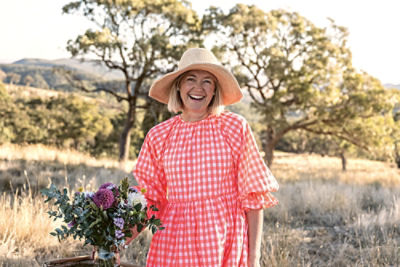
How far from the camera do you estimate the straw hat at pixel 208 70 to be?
2.01 m

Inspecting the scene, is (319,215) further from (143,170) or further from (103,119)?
(103,119)

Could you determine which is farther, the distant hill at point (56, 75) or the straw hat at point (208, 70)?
the distant hill at point (56, 75)

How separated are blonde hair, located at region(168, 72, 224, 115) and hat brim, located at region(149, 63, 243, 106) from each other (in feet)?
0.10

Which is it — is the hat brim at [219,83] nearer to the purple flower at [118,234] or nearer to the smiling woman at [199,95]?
the smiling woman at [199,95]

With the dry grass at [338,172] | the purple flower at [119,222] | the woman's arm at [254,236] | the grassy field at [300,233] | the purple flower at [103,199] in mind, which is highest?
the purple flower at [103,199]

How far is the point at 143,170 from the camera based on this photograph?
6.99 feet

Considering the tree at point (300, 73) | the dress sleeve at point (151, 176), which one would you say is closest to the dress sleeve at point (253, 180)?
the dress sleeve at point (151, 176)

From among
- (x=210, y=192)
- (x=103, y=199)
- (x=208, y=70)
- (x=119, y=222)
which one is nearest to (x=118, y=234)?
(x=119, y=222)

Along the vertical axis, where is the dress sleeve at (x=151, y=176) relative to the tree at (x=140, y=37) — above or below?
below

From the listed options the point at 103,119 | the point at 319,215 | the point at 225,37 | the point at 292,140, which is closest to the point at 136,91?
the point at 225,37

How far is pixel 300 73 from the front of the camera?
17531 millimetres

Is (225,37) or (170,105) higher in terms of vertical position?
(225,37)

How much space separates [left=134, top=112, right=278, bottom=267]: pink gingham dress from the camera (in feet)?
6.06

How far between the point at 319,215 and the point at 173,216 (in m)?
4.05
